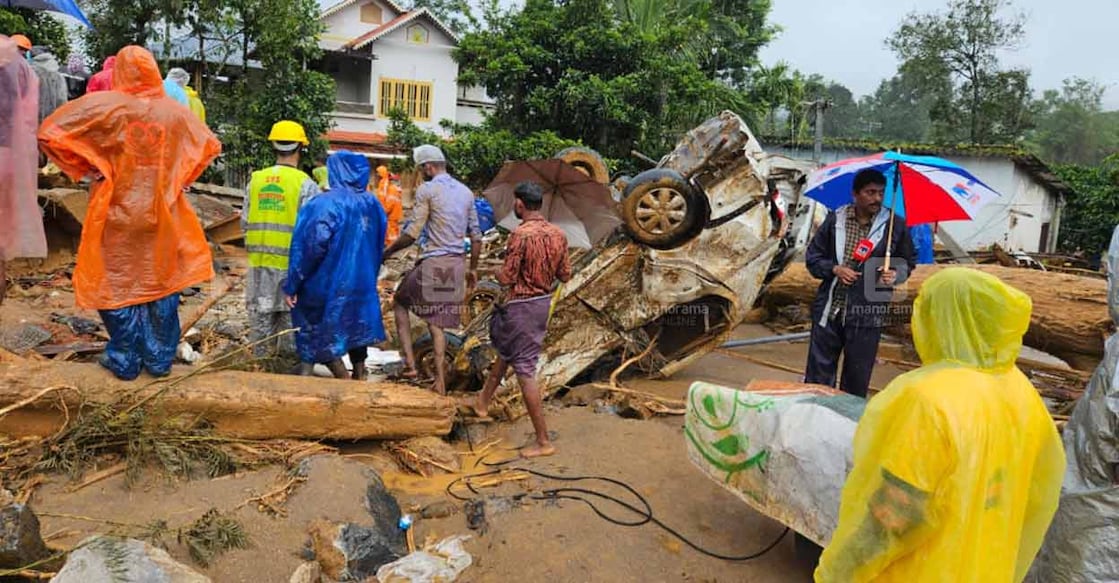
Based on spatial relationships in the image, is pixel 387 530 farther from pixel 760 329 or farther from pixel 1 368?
pixel 760 329

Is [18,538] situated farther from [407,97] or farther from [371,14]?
[371,14]

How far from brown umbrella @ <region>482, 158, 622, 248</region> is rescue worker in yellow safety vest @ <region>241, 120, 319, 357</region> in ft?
4.97

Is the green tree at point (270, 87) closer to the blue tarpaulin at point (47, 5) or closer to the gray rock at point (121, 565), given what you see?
the blue tarpaulin at point (47, 5)

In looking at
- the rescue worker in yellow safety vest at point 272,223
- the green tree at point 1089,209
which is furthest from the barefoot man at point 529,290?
Answer: the green tree at point 1089,209

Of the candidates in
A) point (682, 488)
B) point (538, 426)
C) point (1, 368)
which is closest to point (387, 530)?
point (538, 426)

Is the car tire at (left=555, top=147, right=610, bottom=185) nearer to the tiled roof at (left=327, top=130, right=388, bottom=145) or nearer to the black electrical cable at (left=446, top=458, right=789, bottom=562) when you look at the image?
the black electrical cable at (left=446, top=458, right=789, bottom=562)

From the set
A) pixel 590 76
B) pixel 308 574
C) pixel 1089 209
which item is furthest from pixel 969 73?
pixel 308 574

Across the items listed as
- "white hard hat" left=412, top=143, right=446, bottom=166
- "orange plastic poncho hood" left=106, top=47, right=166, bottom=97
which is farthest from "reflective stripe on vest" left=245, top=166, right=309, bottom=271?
"orange plastic poncho hood" left=106, top=47, right=166, bottom=97

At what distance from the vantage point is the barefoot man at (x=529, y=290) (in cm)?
436

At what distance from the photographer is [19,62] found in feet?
11.9

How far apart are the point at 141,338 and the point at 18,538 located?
142 cm

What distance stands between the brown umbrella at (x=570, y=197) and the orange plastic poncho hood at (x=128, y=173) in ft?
8.15

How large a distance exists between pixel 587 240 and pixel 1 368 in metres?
3.72

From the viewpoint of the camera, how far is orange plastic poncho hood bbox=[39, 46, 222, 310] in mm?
3406
